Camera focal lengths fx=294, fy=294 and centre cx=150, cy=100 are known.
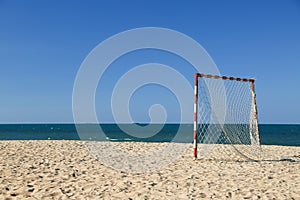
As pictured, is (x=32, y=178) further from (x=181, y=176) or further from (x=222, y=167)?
(x=222, y=167)

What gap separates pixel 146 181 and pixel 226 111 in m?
4.70

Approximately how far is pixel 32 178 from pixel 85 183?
3.84 ft

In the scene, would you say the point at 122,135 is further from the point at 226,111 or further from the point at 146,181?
the point at 146,181

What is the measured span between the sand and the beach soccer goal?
142cm

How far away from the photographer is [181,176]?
260 inches

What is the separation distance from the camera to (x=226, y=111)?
9734 millimetres

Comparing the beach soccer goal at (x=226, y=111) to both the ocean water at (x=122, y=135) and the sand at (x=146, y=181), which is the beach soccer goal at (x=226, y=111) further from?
the ocean water at (x=122, y=135)

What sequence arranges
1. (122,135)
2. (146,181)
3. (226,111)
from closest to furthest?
(146,181) → (226,111) → (122,135)

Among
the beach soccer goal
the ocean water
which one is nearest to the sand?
the beach soccer goal

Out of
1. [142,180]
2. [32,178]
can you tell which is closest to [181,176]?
[142,180]

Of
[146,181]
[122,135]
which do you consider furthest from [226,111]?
[122,135]

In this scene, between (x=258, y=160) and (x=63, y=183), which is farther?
(x=258, y=160)

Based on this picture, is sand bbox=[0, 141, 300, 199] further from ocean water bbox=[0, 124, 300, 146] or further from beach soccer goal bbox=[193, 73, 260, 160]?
ocean water bbox=[0, 124, 300, 146]

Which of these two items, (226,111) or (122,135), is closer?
(226,111)
